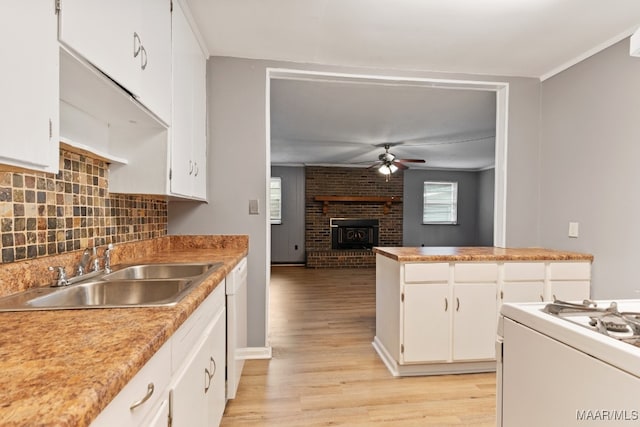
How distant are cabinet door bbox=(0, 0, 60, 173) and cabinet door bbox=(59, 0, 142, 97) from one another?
6 centimetres

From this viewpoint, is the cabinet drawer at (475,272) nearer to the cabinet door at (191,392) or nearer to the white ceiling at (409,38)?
the white ceiling at (409,38)

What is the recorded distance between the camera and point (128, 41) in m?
1.20

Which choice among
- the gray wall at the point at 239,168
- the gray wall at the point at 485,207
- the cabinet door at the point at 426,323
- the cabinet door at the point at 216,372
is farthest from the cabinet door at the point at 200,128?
the gray wall at the point at 485,207

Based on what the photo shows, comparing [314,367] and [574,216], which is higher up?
[574,216]

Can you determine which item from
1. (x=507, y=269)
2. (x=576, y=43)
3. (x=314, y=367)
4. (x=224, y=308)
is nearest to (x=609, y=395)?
(x=224, y=308)

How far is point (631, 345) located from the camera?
71 cm

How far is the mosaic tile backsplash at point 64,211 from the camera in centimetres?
108

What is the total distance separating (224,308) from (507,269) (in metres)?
1.97

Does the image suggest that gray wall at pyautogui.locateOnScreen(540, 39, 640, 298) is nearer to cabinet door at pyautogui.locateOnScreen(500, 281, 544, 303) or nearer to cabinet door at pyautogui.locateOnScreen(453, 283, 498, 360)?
cabinet door at pyautogui.locateOnScreen(500, 281, 544, 303)

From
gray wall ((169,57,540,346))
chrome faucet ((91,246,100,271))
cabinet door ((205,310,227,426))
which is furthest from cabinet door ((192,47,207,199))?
cabinet door ((205,310,227,426))

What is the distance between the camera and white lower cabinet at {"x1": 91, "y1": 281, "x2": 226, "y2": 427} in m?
0.65

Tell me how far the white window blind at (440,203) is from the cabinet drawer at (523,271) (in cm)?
570

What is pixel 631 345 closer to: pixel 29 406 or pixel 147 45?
pixel 29 406

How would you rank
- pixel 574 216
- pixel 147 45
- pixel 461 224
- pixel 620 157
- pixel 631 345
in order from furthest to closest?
pixel 461 224
pixel 574 216
pixel 620 157
pixel 147 45
pixel 631 345
